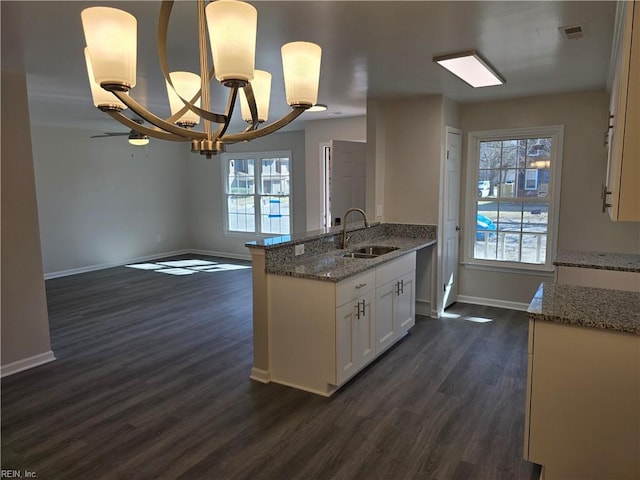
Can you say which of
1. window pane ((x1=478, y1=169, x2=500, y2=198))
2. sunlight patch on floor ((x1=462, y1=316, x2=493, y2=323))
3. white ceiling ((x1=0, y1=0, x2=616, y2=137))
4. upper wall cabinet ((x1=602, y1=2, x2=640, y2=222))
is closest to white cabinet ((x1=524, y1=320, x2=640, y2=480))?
upper wall cabinet ((x1=602, y1=2, x2=640, y2=222))

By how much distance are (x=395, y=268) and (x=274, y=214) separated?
15.4 ft

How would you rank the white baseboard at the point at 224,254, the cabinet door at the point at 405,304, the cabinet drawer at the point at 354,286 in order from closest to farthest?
the cabinet drawer at the point at 354,286
the cabinet door at the point at 405,304
the white baseboard at the point at 224,254

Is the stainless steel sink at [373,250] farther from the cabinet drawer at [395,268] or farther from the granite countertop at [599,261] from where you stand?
the granite countertop at [599,261]

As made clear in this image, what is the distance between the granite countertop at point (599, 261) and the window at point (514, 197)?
1.01 m

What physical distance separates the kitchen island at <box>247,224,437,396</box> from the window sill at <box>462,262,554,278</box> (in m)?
1.91

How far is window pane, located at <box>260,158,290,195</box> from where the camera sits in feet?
26.1

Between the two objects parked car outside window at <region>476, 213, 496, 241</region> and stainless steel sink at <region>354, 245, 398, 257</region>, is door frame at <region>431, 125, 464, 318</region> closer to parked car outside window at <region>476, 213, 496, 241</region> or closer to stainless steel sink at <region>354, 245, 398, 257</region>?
parked car outside window at <region>476, 213, 496, 241</region>

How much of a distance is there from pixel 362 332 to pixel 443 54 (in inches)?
81.7

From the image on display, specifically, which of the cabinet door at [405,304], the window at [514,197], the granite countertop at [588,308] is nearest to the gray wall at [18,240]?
the cabinet door at [405,304]

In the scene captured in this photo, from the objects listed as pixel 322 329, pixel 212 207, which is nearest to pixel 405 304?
pixel 322 329

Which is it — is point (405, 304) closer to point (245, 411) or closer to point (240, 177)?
point (245, 411)

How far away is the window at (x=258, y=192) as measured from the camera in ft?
26.3

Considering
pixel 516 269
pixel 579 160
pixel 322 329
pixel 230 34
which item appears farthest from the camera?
pixel 516 269

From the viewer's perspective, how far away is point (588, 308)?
211cm
